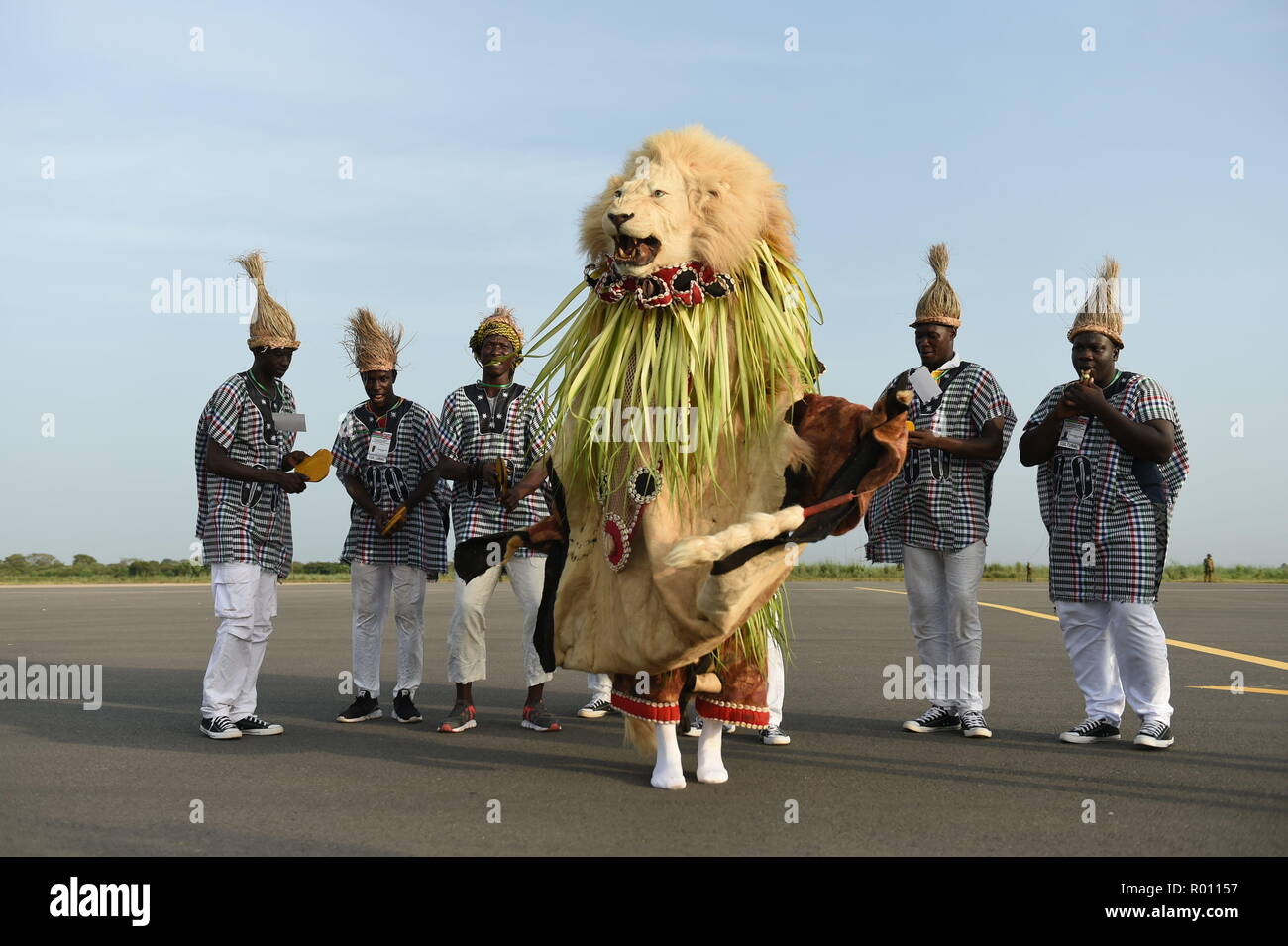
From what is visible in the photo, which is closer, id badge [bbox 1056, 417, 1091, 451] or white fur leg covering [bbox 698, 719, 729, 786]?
white fur leg covering [bbox 698, 719, 729, 786]

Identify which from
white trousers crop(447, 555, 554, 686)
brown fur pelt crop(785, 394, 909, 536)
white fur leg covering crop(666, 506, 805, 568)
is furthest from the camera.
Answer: white trousers crop(447, 555, 554, 686)

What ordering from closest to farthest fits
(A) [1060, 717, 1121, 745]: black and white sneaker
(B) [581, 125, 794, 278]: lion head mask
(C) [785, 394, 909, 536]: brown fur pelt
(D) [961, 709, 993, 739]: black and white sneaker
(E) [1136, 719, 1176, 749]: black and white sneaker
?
(C) [785, 394, 909, 536]: brown fur pelt
(B) [581, 125, 794, 278]: lion head mask
(E) [1136, 719, 1176, 749]: black and white sneaker
(A) [1060, 717, 1121, 745]: black and white sneaker
(D) [961, 709, 993, 739]: black and white sneaker

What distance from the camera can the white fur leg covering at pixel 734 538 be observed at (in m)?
4.65

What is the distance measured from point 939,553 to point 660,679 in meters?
2.33

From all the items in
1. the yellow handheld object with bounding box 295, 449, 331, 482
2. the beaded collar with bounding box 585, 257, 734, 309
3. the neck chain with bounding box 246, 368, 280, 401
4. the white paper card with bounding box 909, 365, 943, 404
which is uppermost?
the beaded collar with bounding box 585, 257, 734, 309

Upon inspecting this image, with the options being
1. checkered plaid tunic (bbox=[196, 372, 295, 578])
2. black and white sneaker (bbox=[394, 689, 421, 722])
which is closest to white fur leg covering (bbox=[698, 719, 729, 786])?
black and white sneaker (bbox=[394, 689, 421, 722])

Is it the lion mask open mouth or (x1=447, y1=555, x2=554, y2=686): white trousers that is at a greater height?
the lion mask open mouth

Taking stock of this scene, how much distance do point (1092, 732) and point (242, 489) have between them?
5279 millimetres

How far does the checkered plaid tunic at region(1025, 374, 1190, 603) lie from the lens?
663 centimetres

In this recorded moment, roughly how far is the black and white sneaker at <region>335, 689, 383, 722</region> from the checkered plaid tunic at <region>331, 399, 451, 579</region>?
89 centimetres

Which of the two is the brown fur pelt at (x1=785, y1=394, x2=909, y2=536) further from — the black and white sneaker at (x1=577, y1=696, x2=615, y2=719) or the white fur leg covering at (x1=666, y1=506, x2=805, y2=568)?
the black and white sneaker at (x1=577, y1=696, x2=615, y2=719)

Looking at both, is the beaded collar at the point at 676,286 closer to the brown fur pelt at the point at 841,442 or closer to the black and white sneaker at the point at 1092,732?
the brown fur pelt at the point at 841,442
